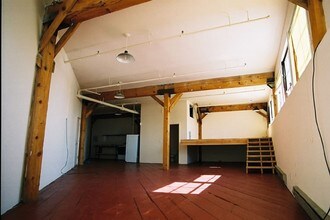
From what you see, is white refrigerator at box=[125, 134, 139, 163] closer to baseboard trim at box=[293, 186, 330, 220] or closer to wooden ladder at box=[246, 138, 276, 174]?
wooden ladder at box=[246, 138, 276, 174]

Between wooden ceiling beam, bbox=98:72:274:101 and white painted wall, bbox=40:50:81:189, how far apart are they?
229 cm

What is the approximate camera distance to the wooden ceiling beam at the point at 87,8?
10.2 feet

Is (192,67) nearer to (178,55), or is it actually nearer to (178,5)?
(178,55)

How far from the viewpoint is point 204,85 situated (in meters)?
6.95

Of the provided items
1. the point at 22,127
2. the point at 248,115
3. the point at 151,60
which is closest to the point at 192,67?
the point at 151,60

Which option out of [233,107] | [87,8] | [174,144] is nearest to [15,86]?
[87,8]

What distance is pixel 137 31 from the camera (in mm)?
4574

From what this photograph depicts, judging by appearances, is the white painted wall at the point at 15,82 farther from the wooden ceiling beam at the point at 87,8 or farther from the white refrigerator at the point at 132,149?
the white refrigerator at the point at 132,149

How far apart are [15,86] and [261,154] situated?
6884 mm

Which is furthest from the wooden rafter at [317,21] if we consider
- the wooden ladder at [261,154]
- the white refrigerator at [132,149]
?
the white refrigerator at [132,149]

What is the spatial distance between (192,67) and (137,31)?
2229 mm

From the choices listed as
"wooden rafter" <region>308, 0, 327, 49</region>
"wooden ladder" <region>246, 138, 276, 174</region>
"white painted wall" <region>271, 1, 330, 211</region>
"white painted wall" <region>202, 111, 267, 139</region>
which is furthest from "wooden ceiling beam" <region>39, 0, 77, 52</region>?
"white painted wall" <region>202, 111, 267, 139</region>

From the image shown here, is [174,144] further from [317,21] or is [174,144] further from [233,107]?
[317,21]

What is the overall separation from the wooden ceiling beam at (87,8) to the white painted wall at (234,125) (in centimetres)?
952
